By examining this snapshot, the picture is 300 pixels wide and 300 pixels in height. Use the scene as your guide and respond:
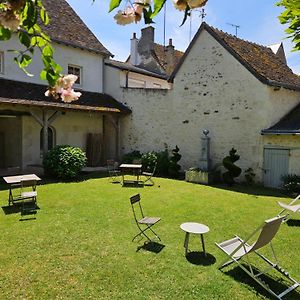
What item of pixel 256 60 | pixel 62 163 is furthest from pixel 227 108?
pixel 62 163

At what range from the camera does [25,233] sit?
682 centimetres

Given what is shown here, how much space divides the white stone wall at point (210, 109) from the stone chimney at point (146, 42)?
8.88m

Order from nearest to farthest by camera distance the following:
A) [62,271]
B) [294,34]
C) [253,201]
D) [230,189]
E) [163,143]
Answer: [62,271], [294,34], [253,201], [230,189], [163,143]

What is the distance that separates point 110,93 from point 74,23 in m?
4.98

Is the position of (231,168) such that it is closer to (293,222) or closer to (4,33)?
(293,222)

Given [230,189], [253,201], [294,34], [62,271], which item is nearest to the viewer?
[62,271]

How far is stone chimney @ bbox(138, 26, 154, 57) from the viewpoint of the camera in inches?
1011

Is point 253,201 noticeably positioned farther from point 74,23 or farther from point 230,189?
point 74,23

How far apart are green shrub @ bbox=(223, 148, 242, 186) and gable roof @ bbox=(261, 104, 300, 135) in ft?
5.53

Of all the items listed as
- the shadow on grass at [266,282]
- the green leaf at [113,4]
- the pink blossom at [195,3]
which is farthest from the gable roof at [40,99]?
the pink blossom at [195,3]

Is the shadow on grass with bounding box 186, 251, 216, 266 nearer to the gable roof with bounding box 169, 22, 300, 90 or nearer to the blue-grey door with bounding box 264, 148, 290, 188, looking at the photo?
the blue-grey door with bounding box 264, 148, 290, 188

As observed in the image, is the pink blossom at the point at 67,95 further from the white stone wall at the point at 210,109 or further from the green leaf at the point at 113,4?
the white stone wall at the point at 210,109

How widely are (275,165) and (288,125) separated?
1945mm

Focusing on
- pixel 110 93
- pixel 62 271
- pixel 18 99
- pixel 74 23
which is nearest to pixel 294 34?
pixel 62 271
